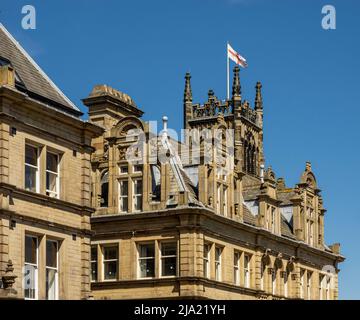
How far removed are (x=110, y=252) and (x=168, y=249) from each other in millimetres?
3612

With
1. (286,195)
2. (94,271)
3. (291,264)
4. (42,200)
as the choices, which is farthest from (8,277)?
(286,195)

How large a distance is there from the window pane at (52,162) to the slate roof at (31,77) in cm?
222

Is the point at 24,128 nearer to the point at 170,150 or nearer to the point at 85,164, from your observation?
the point at 85,164

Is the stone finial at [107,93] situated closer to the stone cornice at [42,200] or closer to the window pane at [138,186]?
the window pane at [138,186]

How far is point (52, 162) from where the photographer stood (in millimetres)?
44250

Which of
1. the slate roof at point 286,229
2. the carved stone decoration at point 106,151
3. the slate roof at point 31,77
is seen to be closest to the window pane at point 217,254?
the carved stone decoration at point 106,151

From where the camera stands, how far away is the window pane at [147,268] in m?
55.6

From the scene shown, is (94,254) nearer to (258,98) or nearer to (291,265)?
(291,265)

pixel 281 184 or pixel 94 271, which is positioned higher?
pixel 281 184

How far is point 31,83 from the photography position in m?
44.4

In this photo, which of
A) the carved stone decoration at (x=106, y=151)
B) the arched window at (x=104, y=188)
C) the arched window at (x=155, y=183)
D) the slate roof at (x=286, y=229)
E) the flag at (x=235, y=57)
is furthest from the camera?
the flag at (x=235, y=57)

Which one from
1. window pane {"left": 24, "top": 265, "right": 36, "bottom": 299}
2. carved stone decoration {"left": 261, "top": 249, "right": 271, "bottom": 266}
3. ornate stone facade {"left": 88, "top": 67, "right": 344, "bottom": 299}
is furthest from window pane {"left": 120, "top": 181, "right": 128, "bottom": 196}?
window pane {"left": 24, "top": 265, "right": 36, "bottom": 299}
